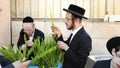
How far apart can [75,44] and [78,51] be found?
70mm

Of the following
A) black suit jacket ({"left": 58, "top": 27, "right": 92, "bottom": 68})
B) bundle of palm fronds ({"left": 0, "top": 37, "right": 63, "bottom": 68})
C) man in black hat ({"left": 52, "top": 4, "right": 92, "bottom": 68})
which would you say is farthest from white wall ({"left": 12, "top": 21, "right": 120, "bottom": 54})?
bundle of palm fronds ({"left": 0, "top": 37, "right": 63, "bottom": 68})

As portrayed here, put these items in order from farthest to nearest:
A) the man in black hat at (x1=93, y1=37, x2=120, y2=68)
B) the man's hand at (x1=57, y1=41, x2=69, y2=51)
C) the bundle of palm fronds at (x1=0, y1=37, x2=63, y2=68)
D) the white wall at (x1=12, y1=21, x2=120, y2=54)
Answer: the white wall at (x1=12, y1=21, x2=120, y2=54), the man's hand at (x1=57, y1=41, x2=69, y2=51), the bundle of palm fronds at (x1=0, y1=37, x2=63, y2=68), the man in black hat at (x1=93, y1=37, x2=120, y2=68)

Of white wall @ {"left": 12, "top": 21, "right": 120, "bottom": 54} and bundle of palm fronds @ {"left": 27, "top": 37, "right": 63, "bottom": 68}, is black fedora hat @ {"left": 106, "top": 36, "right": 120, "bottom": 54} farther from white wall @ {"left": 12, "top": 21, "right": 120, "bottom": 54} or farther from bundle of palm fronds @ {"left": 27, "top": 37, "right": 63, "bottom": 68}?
white wall @ {"left": 12, "top": 21, "right": 120, "bottom": 54}

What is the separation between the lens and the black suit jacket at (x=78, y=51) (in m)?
2.43

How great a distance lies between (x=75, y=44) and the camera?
8.20 ft

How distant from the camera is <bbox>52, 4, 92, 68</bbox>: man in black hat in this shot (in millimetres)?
2426

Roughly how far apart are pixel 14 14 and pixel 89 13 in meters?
1.10

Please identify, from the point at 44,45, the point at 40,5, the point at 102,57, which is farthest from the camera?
the point at 40,5

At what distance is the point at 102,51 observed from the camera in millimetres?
3885

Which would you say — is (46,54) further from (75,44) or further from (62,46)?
(75,44)

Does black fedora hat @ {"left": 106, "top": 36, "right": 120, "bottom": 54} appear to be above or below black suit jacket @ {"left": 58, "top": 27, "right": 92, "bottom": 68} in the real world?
above

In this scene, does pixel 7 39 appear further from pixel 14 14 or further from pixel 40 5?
pixel 40 5

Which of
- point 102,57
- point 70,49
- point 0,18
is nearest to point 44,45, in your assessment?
point 70,49

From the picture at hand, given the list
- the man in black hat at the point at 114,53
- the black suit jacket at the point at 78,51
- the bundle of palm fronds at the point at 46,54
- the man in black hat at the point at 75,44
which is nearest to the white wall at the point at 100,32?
the man in black hat at the point at 75,44
